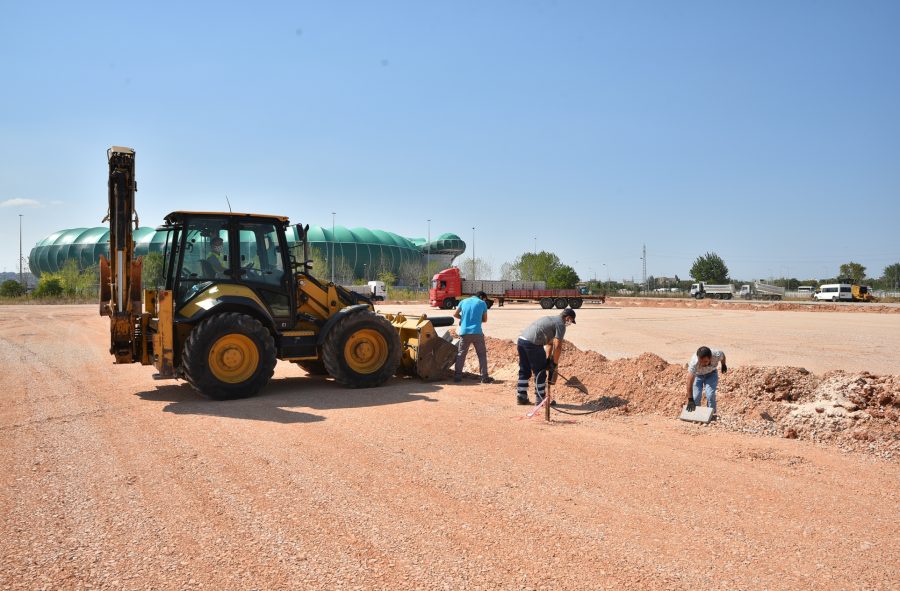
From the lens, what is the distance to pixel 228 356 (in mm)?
9164

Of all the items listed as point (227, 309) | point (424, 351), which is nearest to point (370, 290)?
point (424, 351)

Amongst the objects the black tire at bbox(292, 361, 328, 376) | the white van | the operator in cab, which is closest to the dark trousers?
the black tire at bbox(292, 361, 328, 376)

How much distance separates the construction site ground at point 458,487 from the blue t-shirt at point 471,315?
160 cm

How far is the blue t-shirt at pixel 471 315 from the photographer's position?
11.2 m

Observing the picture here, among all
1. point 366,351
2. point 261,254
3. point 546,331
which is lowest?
point 366,351

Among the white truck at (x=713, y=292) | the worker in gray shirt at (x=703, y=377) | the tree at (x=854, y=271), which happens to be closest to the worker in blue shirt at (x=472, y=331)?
the worker in gray shirt at (x=703, y=377)

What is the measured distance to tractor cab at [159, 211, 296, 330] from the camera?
9.39 meters

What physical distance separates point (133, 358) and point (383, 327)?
366cm

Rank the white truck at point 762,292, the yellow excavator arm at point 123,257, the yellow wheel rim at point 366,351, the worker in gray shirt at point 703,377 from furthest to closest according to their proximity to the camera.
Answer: the white truck at point 762,292
the yellow wheel rim at point 366,351
the yellow excavator arm at point 123,257
the worker in gray shirt at point 703,377

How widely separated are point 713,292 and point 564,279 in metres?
17.7

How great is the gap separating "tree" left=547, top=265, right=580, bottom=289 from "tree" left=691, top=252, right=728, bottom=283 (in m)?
44.6

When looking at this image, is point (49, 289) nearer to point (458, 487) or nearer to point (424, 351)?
point (424, 351)

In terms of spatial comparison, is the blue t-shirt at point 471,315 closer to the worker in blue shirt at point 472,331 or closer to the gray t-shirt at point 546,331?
the worker in blue shirt at point 472,331

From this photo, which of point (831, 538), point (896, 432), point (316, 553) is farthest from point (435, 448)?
point (896, 432)
